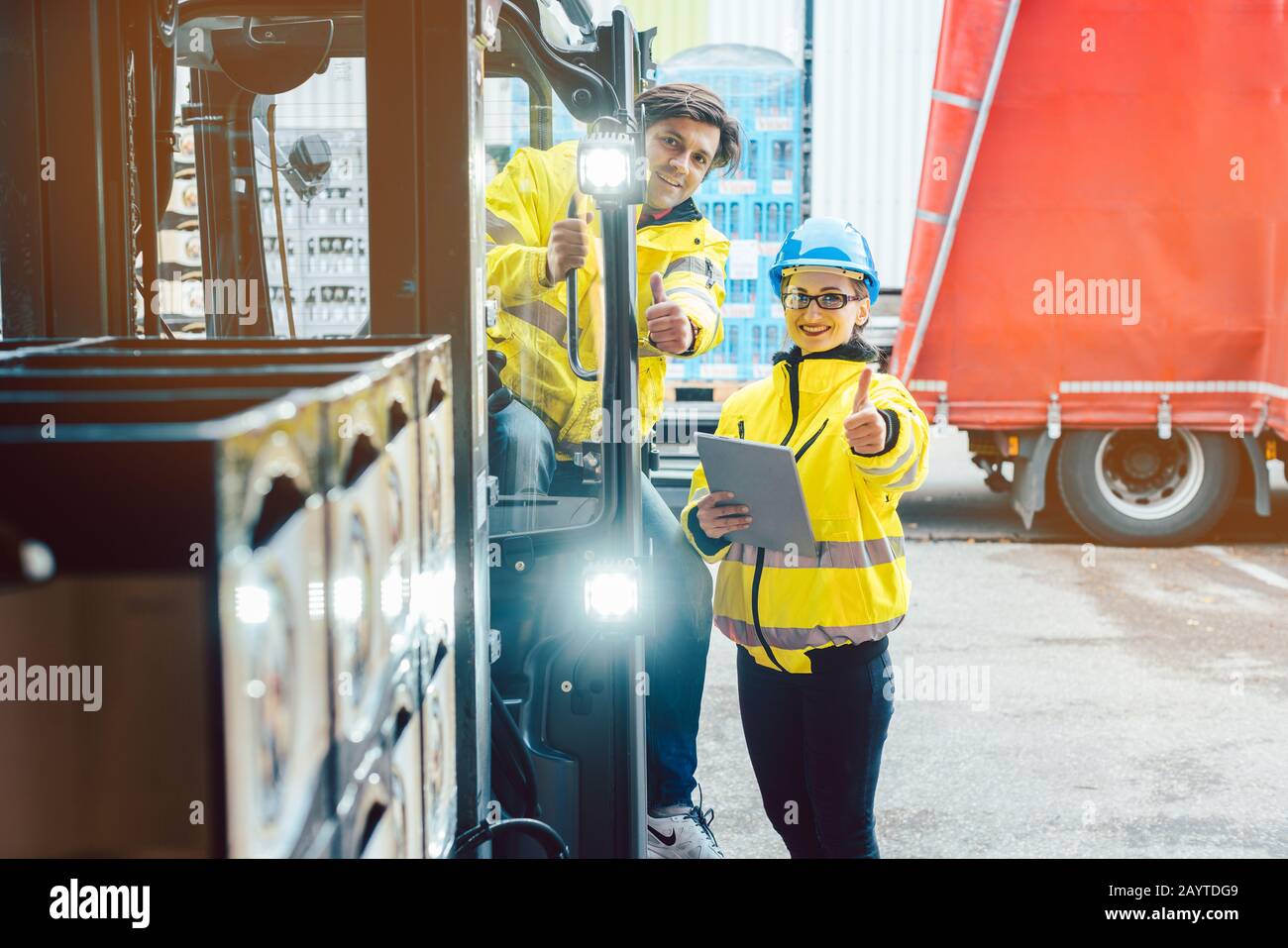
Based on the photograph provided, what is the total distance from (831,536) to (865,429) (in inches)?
10.7

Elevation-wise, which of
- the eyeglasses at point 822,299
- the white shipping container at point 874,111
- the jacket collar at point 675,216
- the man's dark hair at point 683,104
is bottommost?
the eyeglasses at point 822,299

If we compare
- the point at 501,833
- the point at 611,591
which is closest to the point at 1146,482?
the point at 611,591

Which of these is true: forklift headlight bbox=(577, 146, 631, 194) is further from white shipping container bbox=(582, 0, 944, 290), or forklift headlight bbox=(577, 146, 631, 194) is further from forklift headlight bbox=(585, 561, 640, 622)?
white shipping container bbox=(582, 0, 944, 290)

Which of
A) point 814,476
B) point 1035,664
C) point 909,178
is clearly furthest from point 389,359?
point 909,178

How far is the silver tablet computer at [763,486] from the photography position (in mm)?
2865

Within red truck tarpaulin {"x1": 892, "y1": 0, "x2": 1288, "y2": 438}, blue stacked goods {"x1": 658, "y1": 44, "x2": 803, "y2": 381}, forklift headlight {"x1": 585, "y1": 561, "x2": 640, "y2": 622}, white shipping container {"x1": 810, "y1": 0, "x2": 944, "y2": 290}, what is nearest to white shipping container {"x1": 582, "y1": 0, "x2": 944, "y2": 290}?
white shipping container {"x1": 810, "y1": 0, "x2": 944, "y2": 290}

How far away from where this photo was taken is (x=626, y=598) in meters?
2.87

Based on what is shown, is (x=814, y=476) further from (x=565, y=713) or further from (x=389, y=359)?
(x=389, y=359)

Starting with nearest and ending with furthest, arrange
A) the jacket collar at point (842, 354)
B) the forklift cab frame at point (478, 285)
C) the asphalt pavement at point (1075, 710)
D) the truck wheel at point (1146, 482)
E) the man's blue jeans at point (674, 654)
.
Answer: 1. the forklift cab frame at point (478, 285)
2. the jacket collar at point (842, 354)
3. the man's blue jeans at point (674, 654)
4. the asphalt pavement at point (1075, 710)
5. the truck wheel at point (1146, 482)

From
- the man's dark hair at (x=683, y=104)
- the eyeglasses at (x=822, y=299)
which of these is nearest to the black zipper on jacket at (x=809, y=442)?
the eyeglasses at (x=822, y=299)

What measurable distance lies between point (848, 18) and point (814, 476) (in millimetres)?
9535

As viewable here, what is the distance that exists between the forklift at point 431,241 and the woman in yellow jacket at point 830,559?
0.31 metres

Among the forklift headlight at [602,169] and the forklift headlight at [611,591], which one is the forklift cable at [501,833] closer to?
the forklift headlight at [611,591]

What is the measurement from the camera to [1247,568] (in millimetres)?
8695
